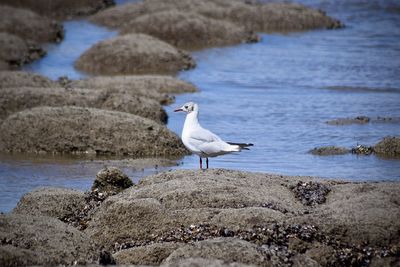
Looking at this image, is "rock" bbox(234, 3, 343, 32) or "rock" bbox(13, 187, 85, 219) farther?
"rock" bbox(234, 3, 343, 32)

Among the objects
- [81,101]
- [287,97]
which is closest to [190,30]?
[287,97]

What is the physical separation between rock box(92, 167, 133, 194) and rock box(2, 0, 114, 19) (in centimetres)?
2302

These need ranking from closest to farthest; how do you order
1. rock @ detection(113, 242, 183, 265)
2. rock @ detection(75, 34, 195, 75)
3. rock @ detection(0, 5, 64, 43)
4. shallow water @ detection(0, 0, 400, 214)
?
rock @ detection(113, 242, 183, 265)
shallow water @ detection(0, 0, 400, 214)
rock @ detection(75, 34, 195, 75)
rock @ detection(0, 5, 64, 43)

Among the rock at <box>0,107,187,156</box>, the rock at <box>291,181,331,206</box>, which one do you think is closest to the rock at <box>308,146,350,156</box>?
the rock at <box>0,107,187,156</box>

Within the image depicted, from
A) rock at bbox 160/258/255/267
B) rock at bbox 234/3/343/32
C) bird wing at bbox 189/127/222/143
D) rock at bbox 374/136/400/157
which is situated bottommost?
rock at bbox 374/136/400/157

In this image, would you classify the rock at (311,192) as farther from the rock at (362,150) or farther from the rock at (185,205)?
the rock at (362,150)

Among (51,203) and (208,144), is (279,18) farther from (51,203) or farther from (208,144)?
(51,203)

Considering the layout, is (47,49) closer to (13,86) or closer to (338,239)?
(13,86)

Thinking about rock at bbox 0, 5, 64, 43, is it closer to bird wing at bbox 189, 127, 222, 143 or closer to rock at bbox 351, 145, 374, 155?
rock at bbox 351, 145, 374, 155

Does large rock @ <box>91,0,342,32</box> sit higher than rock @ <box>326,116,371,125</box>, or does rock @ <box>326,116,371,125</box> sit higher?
large rock @ <box>91,0,342,32</box>

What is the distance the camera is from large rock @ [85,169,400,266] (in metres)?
9.24

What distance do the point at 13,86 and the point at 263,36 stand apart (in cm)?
1146

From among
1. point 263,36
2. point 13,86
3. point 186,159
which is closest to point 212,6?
point 263,36

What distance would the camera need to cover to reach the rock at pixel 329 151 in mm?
15734
